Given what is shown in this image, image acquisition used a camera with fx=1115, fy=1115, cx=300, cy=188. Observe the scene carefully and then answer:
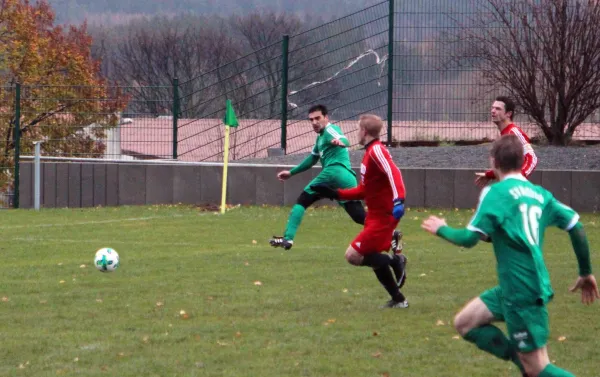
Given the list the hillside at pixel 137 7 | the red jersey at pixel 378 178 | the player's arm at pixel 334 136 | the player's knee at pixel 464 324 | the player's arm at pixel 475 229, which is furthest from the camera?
the hillside at pixel 137 7

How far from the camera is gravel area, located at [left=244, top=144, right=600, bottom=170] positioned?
20672mm

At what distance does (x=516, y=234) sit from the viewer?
5504mm

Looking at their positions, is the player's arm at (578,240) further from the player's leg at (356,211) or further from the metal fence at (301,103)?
the metal fence at (301,103)

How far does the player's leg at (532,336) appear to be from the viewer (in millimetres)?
5520

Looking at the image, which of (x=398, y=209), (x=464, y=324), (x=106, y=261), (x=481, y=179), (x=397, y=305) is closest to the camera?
(x=464, y=324)

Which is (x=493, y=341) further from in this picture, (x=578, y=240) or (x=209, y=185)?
(x=209, y=185)

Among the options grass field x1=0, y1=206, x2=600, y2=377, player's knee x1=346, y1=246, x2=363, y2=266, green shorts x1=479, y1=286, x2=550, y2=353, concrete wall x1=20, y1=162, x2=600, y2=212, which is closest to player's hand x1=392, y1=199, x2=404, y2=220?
player's knee x1=346, y1=246, x2=363, y2=266

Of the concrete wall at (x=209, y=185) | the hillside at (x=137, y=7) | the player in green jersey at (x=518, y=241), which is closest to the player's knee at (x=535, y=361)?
the player in green jersey at (x=518, y=241)

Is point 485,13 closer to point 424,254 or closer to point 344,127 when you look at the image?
point 344,127

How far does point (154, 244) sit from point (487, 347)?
28.9 feet

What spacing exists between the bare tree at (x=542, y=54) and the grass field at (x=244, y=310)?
24.1ft

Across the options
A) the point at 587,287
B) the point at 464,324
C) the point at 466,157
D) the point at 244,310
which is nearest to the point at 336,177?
the point at 244,310

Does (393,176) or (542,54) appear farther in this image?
(542,54)

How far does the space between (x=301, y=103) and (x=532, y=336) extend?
18187mm
